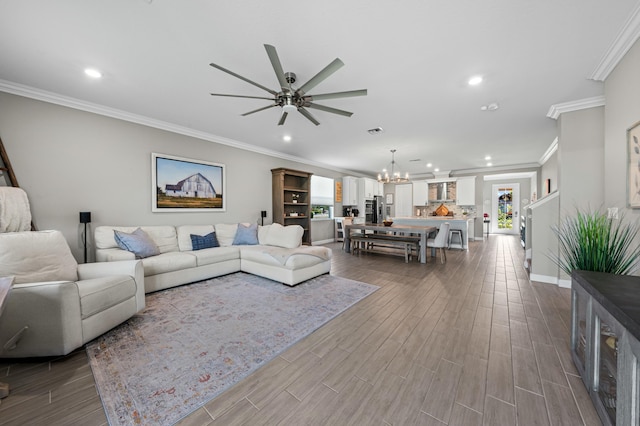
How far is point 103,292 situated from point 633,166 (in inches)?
193

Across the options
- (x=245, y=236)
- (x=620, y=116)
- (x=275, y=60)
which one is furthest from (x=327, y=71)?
(x=245, y=236)

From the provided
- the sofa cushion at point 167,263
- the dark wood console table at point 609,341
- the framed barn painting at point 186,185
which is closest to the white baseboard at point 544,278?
the dark wood console table at point 609,341

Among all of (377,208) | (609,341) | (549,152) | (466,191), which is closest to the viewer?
(609,341)

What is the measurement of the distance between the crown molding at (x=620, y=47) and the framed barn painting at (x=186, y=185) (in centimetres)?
553

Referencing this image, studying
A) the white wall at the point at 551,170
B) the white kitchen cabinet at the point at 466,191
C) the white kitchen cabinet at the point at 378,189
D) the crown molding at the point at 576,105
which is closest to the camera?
the crown molding at the point at 576,105

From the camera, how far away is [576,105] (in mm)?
3197

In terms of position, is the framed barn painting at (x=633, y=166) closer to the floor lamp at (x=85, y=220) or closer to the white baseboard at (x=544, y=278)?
the white baseboard at (x=544, y=278)

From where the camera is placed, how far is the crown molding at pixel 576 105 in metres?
3.05

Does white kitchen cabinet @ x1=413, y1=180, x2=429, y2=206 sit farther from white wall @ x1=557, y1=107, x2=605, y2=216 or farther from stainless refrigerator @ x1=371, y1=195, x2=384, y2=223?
white wall @ x1=557, y1=107, x2=605, y2=216

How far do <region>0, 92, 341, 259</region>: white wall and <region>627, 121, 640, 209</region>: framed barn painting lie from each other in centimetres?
577

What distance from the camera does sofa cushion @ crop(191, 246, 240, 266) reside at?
361 centimetres

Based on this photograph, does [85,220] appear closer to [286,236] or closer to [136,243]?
[136,243]

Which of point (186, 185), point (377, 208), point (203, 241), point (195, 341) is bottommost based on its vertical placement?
point (195, 341)

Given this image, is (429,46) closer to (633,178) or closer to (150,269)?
(633,178)
